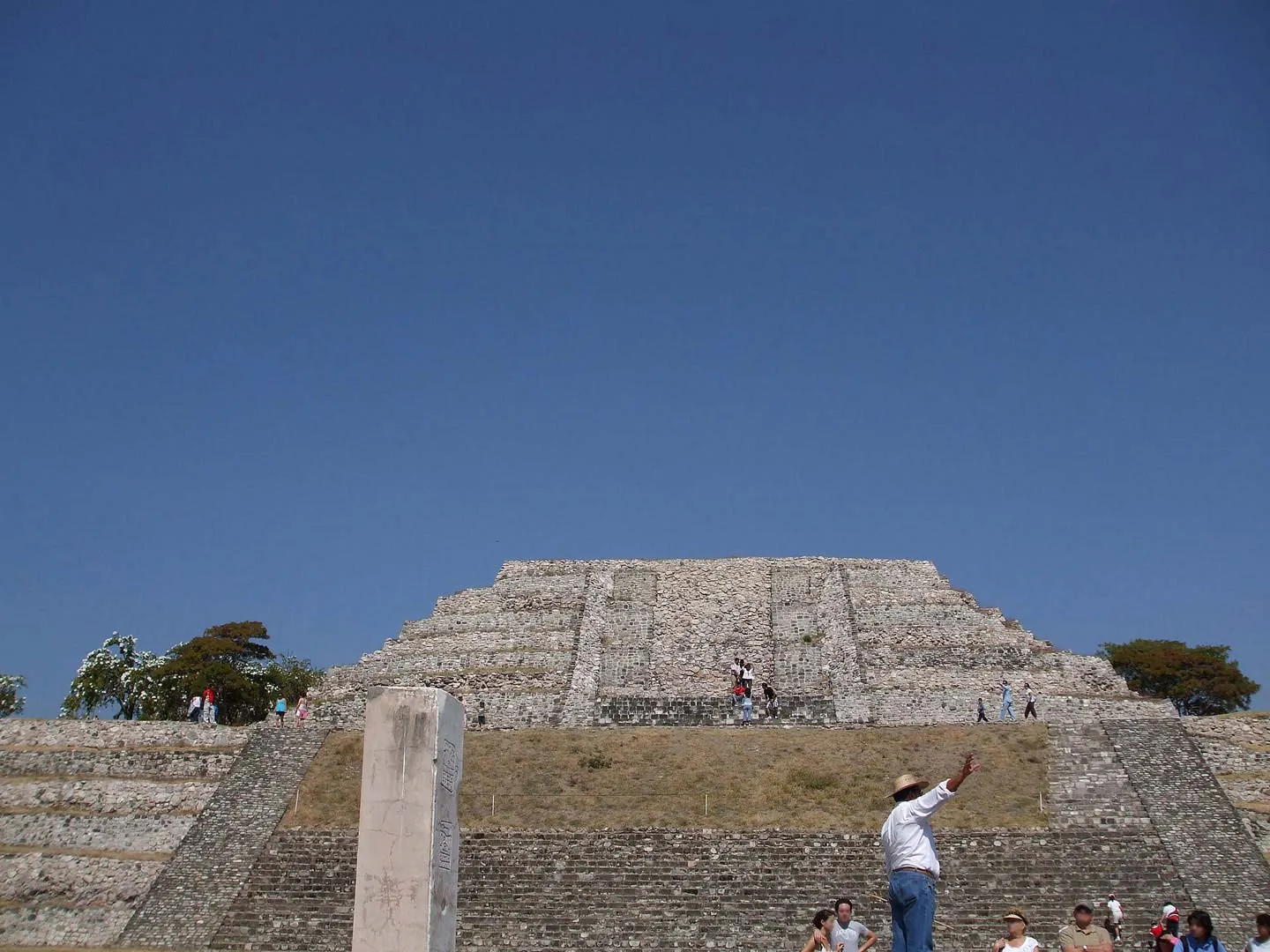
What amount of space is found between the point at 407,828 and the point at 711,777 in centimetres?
1775

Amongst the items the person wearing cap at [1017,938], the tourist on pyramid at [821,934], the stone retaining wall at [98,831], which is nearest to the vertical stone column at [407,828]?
the tourist on pyramid at [821,934]

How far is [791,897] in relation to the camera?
830 inches

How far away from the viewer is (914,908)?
7574mm

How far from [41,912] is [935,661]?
2281 cm

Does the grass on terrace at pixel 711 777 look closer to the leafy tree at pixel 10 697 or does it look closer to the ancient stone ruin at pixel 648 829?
the ancient stone ruin at pixel 648 829

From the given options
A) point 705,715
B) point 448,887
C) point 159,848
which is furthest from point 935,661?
point 448,887

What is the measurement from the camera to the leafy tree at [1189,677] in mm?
55500

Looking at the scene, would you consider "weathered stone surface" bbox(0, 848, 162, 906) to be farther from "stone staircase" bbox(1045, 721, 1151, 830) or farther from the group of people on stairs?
the group of people on stairs

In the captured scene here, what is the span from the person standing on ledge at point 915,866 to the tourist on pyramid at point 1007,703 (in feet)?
→ 76.5

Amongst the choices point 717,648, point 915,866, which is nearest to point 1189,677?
point 717,648

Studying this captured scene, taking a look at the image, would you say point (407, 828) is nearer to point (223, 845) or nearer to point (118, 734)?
point (223, 845)

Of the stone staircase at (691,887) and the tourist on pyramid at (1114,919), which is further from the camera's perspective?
the stone staircase at (691,887)

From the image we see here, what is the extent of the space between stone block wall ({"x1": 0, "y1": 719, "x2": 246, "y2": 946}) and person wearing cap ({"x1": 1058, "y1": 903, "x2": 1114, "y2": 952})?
1946cm

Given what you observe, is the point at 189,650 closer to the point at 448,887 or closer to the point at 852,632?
the point at 852,632
